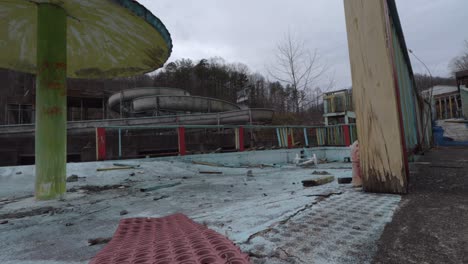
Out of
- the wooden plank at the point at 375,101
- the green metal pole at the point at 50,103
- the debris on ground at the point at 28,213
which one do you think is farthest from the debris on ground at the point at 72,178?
the wooden plank at the point at 375,101

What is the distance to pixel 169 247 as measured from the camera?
1.04 metres

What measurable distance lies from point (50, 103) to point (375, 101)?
332cm

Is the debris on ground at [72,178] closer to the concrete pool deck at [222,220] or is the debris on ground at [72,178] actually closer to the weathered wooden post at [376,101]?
the concrete pool deck at [222,220]

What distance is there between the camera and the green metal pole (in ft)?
8.19

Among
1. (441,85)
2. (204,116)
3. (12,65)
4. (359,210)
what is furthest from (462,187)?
(441,85)

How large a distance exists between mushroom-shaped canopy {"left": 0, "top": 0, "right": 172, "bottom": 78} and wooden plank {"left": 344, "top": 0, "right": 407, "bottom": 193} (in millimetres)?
1969

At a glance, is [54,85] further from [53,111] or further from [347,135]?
[347,135]

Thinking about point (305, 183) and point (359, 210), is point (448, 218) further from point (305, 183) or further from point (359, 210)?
point (305, 183)

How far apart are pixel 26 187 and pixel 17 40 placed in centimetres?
211

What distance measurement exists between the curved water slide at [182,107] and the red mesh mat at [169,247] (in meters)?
11.7

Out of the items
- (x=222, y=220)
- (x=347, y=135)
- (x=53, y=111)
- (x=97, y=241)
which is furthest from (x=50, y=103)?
(x=347, y=135)

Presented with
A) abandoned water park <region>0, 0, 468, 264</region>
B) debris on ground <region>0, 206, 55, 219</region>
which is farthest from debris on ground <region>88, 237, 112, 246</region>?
debris on ground <region>0, 206, 55, 219</region>

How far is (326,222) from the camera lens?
1327mm

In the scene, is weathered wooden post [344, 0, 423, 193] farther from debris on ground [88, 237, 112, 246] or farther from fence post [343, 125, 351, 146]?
fence post [343, 125, 351, 146]
